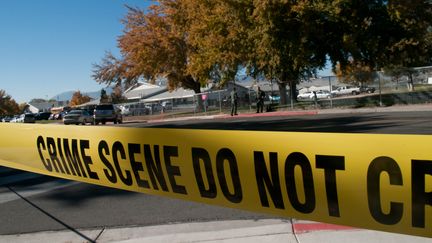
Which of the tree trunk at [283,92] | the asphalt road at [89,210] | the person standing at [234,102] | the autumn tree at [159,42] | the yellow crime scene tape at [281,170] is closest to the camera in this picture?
the yellow crime scene tape at [281,170]

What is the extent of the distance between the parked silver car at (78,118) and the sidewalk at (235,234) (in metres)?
→ 32.6

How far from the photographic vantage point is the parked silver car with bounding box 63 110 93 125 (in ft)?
119

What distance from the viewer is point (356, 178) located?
2.45 meters

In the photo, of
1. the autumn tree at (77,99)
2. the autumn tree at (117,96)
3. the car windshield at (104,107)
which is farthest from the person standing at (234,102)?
the autumn tree at (77,99)

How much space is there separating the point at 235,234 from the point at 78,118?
34057mm

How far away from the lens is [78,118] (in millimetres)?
36688

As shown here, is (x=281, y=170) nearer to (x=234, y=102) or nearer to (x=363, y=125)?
(x=363, y=125)

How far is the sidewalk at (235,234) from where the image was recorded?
4148 millimetres

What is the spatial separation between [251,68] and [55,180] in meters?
26.0

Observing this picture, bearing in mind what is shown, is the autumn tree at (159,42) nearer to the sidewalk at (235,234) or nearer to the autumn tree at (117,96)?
the sidewalk at (235,234)

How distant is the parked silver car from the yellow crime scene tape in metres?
33.7

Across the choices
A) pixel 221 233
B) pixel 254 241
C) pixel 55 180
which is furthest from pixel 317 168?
pixel 55 180

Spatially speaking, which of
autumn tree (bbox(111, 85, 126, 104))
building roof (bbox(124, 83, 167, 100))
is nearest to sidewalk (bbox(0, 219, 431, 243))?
building roof (bbox(124, 83, 167, 100))

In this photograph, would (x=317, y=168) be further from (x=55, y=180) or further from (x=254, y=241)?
(x=55, y=180)
